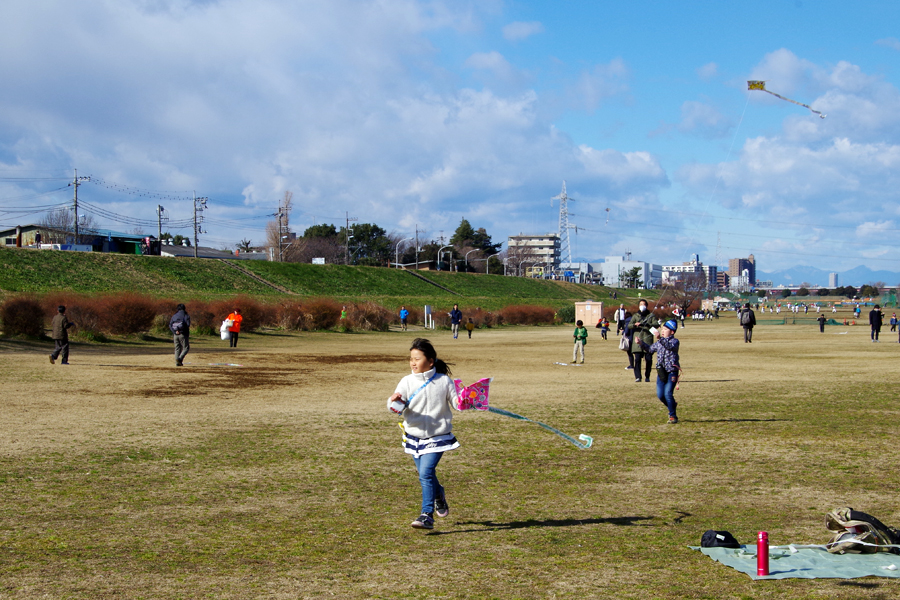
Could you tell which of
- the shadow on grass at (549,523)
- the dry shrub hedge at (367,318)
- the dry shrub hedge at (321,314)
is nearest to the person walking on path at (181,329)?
the shadow on grass at (549,523)

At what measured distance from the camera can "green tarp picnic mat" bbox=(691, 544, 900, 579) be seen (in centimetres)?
532

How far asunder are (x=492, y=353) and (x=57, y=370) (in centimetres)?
1698

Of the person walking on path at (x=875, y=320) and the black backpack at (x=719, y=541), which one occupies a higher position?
the person walking on path at (x=875, y=320)

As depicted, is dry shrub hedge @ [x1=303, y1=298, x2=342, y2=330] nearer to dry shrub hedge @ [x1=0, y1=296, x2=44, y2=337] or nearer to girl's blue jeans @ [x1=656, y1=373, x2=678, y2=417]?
dry shrub hedge @ [x1=0, y1=296, x2=44, y2=337]

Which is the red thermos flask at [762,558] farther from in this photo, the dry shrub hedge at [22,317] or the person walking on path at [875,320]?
the person walking on path at [875,320]

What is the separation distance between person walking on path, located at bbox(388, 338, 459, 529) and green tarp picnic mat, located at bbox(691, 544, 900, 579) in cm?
218

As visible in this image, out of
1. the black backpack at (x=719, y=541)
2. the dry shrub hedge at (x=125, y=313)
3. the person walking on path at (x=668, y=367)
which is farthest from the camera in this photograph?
the dry shrub hedge at (x=125, y=313)

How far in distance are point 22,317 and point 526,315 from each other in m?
47.1

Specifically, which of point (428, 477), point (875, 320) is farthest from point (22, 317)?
point (875, 320)

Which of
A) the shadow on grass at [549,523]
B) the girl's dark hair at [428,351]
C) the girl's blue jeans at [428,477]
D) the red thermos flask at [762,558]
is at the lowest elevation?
the shadow on grass at [549,523]

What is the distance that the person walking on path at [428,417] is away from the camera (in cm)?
660

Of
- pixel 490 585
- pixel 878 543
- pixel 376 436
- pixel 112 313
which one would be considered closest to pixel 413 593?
pixel 490 585

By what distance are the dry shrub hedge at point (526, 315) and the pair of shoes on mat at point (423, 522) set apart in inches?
2449

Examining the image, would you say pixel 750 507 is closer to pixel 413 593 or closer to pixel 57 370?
pixel 413 593
